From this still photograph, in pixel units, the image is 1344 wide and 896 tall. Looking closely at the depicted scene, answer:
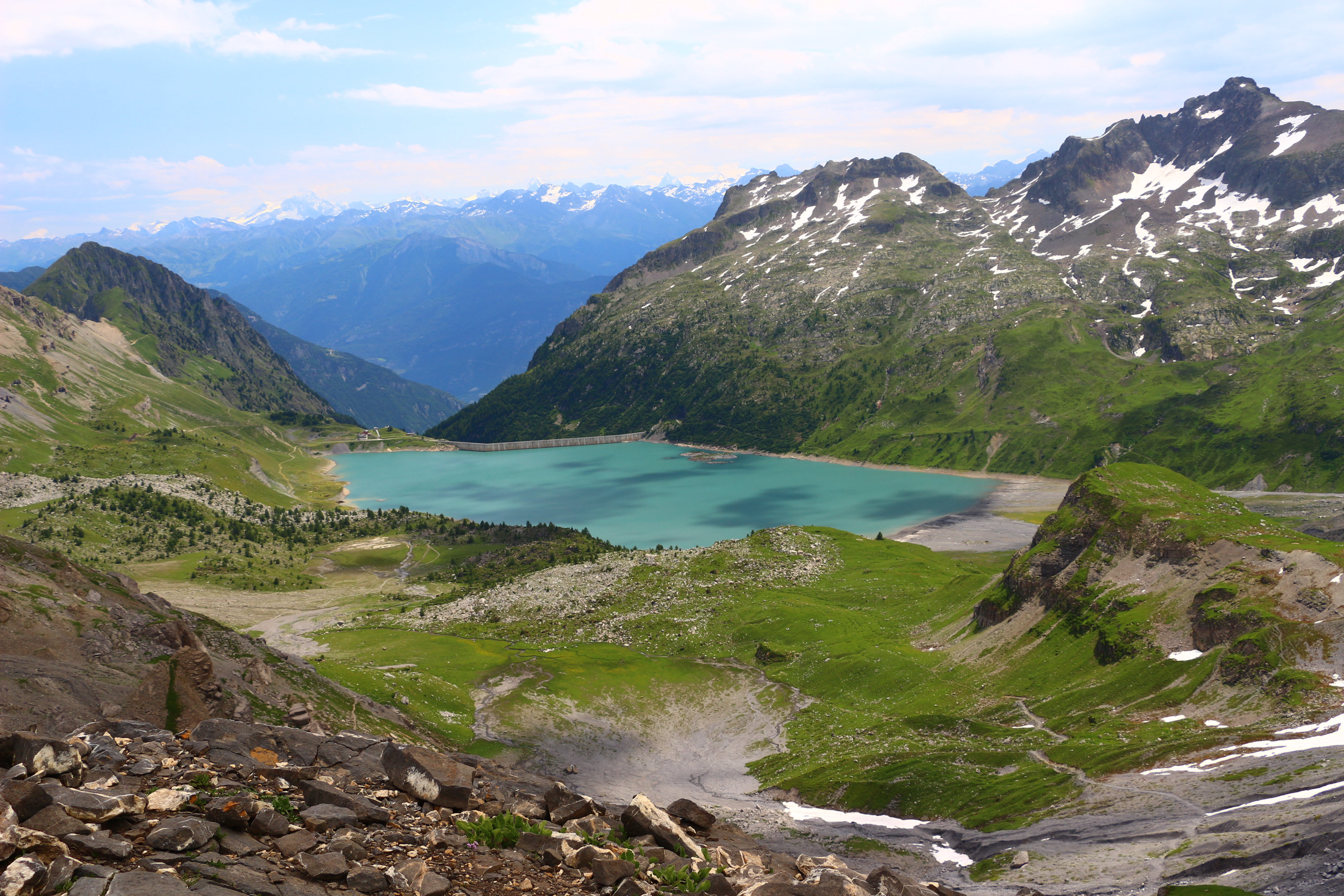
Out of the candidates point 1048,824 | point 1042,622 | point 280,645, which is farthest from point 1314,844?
point 280,645

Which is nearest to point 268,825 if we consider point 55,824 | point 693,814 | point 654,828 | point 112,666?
point 55,824

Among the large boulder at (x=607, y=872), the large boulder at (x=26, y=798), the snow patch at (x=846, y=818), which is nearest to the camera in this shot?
the large boulder at (x=26, y=798)

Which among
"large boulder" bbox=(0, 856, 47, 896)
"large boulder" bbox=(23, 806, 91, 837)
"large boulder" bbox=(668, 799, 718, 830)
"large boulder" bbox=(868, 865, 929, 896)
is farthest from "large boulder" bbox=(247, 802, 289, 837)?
"large boulder" bbox=(868, 865, 929, 896)

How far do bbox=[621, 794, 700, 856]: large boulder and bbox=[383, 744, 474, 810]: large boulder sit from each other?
5.42m

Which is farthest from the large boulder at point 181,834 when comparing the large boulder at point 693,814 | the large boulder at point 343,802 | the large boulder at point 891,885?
the large boulder at point 891,885

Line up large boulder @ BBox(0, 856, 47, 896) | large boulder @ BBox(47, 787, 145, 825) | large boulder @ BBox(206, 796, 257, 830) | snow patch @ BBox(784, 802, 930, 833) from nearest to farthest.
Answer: large boulder @ BBox(0, 856, 47, 896) → large boulder @ BBox(47, 787, 145, 825) → large boulder @ BBox(206, 796, 257, 830) → snow patch @ BBox(784, 802, 930, 833)

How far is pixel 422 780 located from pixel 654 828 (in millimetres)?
7854

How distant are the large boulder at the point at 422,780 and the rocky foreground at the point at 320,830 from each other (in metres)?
0.07

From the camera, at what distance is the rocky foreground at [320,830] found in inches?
714

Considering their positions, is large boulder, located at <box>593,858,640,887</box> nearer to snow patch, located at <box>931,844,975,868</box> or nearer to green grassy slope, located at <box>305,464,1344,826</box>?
snow patch, located at <box>931,844,975,868</box>

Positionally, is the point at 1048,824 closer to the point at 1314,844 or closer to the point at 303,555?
the point at 1314,844

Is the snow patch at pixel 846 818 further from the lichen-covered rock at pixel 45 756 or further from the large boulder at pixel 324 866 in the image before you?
the lichen-covered rock at pixel 45 756

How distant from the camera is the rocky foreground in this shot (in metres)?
18.1

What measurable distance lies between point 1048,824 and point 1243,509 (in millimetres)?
61191
